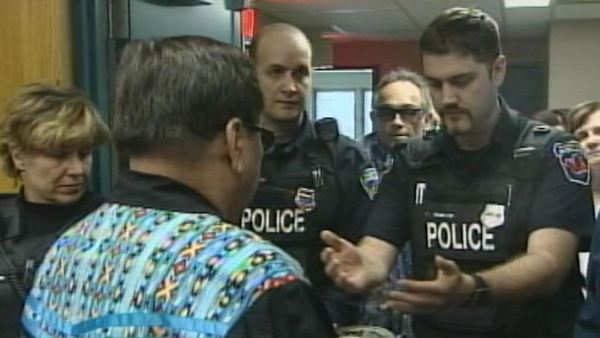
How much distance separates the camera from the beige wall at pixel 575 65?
8.02 m

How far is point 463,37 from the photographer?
171 centimetres

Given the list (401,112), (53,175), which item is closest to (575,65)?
(401,112)

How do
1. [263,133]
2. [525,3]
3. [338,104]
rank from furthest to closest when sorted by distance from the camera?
[338,104]
[525,3]
[263,133]

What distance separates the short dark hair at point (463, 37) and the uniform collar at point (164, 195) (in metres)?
0.82

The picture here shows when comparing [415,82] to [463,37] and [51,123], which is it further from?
[51,123]

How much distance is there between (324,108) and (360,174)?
7.69m

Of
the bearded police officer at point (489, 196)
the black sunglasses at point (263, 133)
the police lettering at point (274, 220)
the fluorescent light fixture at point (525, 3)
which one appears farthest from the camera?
the fluorescent light fixture at point (525, 3)

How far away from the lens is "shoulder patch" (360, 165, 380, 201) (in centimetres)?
209

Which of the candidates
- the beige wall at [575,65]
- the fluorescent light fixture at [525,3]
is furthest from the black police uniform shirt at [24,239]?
the beige wall at [575,65]

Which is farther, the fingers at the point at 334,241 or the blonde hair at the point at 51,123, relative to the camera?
the blonde hair at the point at 51,123

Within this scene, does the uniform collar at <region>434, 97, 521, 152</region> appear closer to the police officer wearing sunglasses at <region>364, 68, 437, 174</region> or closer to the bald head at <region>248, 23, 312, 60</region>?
the bald head at <region>248, 23, 312, 60</region>

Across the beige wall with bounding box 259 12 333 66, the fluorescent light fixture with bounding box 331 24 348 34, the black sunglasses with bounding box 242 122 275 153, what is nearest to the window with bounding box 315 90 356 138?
the beige wall with bounding box 259 12 333 66

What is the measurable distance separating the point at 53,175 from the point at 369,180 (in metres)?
0.74

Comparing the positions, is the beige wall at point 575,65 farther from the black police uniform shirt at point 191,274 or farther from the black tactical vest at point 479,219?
the black police uniform shirt at point 191,274
